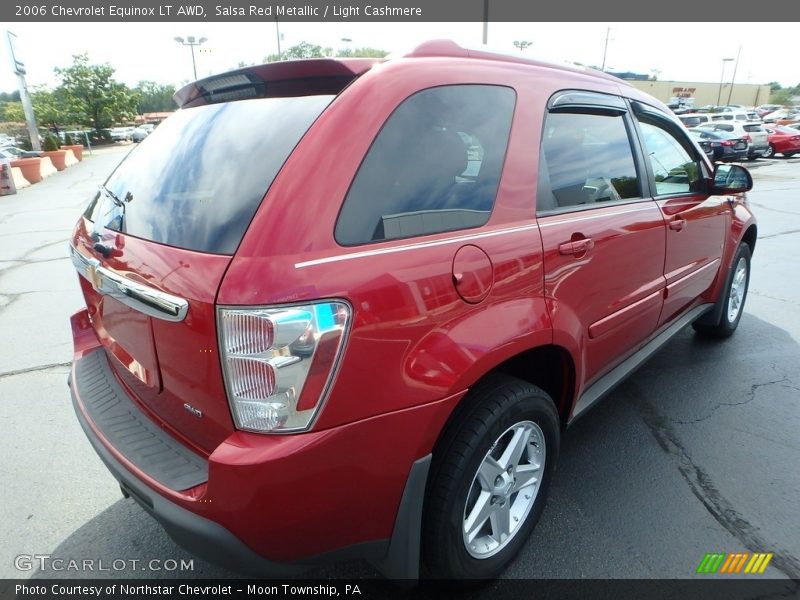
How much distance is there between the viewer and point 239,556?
1.52 meters

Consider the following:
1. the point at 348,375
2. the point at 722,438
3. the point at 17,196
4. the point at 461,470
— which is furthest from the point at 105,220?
the point at 17,196

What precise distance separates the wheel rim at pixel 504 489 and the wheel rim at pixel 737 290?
9.59 feet

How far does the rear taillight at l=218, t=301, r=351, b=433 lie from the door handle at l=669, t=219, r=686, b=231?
7.43ft

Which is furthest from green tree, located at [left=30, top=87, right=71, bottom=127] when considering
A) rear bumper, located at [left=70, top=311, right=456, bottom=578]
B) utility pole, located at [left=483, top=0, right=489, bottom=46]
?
rear bumper, located at [left=70, top=311, right=456, bottom=578]

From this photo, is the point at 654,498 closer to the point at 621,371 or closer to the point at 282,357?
the point at 621,371

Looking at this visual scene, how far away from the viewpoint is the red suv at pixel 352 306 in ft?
4.81

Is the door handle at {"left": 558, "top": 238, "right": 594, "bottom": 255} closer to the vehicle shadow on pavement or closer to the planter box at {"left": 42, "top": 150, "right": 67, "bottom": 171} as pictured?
the vehicle shadow on pavement

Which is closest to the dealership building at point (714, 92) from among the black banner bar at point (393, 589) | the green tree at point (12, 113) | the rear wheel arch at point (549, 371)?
the green tree at point (12, 113)

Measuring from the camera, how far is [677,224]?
301cm

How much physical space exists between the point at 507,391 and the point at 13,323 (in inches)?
200

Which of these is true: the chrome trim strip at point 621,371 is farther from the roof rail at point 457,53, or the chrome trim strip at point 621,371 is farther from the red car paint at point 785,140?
the red car paint at point 785,140

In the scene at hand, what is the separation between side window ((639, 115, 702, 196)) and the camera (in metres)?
3.03

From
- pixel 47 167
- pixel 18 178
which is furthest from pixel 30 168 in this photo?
pixel 47 167
